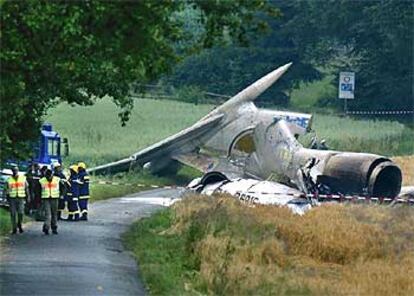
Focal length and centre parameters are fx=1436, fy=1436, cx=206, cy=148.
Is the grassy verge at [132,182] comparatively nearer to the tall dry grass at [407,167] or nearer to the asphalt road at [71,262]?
the tall dry grass at [407,167]

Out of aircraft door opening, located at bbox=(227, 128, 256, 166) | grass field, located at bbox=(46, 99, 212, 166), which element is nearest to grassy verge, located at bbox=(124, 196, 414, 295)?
aircraft door opening, located at bbox=(227, 128, 256, 166)

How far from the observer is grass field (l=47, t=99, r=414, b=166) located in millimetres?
62969

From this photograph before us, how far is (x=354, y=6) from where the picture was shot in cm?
8419

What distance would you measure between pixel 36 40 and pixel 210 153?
110 ft

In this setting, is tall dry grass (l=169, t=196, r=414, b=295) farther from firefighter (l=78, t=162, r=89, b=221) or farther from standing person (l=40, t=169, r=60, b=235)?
firefighter (l=78, t=162, r=89, b=221)

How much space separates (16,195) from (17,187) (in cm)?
33

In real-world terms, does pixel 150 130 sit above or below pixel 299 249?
below

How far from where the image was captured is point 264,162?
1850 inches

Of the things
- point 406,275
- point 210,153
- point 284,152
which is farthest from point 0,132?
point 210,153

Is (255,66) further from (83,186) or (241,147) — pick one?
(83,186)

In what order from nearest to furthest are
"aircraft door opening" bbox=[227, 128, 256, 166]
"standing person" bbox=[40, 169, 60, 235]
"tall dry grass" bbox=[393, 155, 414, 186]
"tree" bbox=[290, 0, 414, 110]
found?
1. "standing person" bbox=[40, 169, 60, 235]
2. "aircraft door opening" bbox=[227, 128, 256, 166]
3. "tall dry grass" bbox=[393, 155, 414, 186]
4. "tree" bbox=[290, 0, 414, 110]

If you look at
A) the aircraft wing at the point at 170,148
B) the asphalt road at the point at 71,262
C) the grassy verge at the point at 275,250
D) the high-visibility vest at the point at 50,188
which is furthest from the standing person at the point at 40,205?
the aircraft wing at the point at 170,148

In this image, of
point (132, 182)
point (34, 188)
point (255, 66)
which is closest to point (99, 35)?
point (34, 188)

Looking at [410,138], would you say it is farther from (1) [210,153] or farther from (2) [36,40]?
(2) [36,40]
